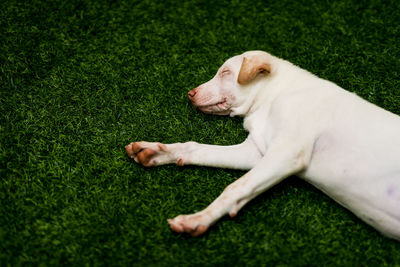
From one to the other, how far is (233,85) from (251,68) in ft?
0.96

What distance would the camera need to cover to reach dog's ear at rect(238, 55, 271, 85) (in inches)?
147

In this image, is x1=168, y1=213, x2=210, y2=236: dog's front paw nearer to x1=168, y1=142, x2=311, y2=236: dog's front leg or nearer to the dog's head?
x1=168, y1=142, x2=311, y2=236: dog's front leg

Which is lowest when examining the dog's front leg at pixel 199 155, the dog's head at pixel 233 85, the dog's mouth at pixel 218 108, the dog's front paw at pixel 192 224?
the dog's front paw at pixel 192 224

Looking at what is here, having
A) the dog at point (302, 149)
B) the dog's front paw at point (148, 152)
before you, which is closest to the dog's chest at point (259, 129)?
the dog at point (302, 149)

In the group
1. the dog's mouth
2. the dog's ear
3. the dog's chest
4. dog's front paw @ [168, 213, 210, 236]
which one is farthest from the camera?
the dog's mouth

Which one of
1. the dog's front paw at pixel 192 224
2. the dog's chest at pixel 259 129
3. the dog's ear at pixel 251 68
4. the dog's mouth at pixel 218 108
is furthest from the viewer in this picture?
the dog's mouth at pixel 218 108

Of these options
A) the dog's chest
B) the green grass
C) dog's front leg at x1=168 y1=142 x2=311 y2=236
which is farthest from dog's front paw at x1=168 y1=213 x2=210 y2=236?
the dog's chest

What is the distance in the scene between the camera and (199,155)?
3654mm

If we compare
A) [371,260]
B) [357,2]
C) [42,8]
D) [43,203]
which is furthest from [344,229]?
[42,8]

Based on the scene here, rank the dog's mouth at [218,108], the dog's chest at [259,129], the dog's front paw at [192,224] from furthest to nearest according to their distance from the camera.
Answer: the dog's mouth at [218,108], the dog's chest at [259,129], the dog's front paw at [192,224]

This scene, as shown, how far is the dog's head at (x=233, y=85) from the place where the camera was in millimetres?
3756

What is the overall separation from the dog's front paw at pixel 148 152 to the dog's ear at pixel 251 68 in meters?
0.98

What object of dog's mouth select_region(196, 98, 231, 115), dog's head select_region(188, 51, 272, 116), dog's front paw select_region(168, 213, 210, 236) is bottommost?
dog's front paw select_region(168, 213, 210, 236)

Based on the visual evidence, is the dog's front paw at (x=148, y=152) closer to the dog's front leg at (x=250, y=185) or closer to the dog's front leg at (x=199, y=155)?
the dog's front leg at (x=199, y=155)
